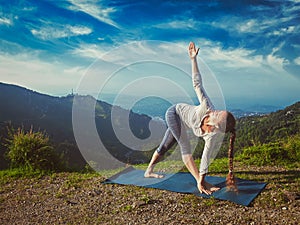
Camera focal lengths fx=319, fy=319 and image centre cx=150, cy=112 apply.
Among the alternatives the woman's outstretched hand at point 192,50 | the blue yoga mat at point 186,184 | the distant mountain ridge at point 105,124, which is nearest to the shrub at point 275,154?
the distant mountain ridge at point 105,124

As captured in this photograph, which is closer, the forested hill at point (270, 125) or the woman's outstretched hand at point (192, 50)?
the woman's outstretched hand at point (192, 50)

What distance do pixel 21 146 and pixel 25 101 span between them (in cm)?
3061

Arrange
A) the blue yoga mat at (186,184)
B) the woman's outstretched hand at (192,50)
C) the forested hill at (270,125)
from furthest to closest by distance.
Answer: the forested hill at (270,125)
the woman's outstretched hand at (192,50)
the blue yoga mat at (186,184)

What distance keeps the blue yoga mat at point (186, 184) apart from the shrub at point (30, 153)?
1814 mm

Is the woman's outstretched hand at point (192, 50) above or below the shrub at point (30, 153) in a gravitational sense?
above

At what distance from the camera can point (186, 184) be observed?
17.6 ft

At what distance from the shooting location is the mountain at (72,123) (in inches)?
259

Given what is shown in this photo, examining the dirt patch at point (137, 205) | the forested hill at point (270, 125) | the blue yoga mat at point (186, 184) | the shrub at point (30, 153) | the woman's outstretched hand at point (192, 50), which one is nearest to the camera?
the dirt patch at point (137, 205)

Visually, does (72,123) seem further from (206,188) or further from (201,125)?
(206,188)

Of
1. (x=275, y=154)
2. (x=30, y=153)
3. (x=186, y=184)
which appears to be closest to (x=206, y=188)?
(x=186, y=184)

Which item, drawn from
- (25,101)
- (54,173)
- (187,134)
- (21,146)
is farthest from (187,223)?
(25,101)

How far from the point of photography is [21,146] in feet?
23.6

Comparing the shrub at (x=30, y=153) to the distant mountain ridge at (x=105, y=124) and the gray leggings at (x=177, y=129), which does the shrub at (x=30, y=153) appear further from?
the gray leggings at (x=177, y=129)

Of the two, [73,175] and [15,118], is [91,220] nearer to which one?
[73,175]
